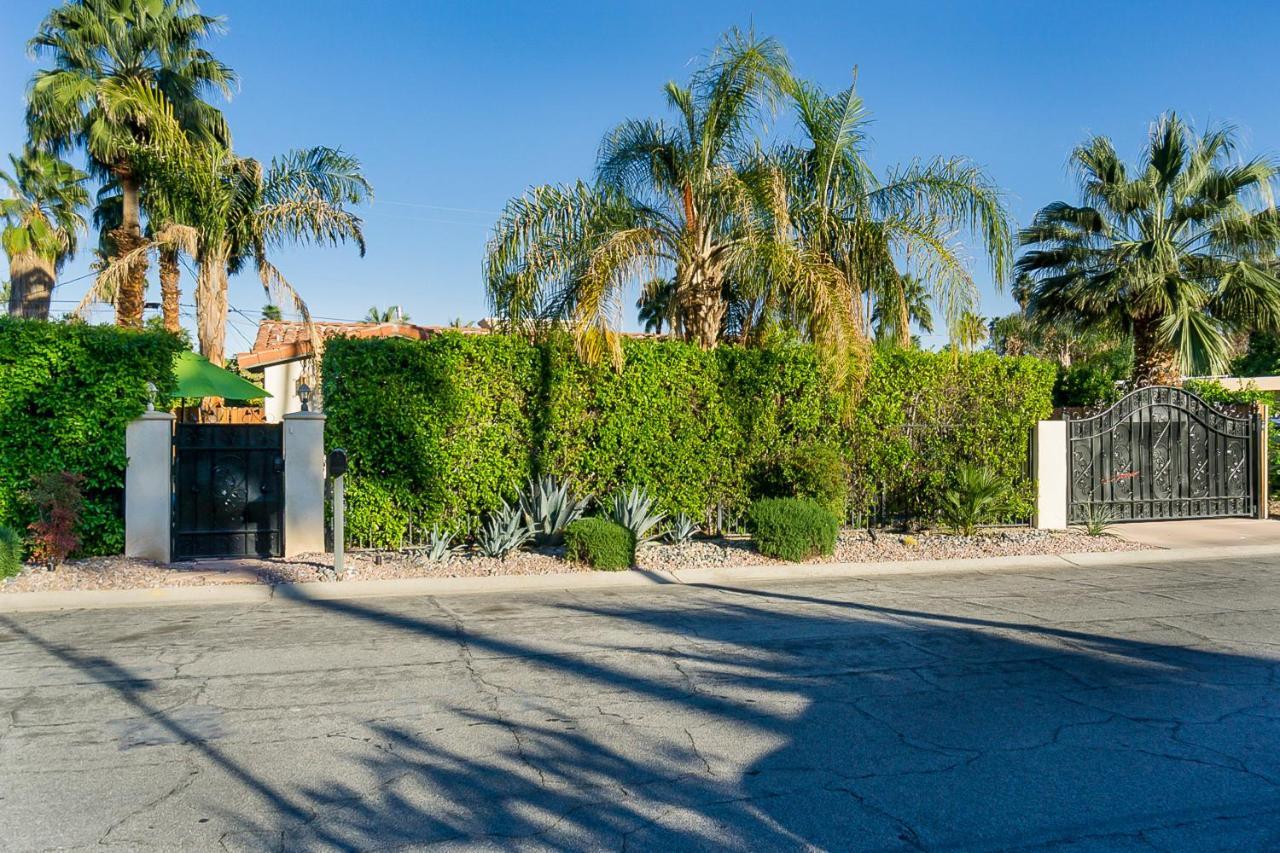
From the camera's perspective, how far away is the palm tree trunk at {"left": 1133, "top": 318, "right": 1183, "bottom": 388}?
1814 centimetres

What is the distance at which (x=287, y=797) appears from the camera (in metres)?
4.32

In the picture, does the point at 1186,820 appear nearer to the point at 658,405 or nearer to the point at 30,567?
the point at 658,405

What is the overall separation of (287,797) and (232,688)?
2.16 metres

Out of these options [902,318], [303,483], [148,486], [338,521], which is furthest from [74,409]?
[902,318]

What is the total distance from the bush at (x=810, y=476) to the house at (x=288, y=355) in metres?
10.7

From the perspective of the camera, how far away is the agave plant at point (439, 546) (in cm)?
1134

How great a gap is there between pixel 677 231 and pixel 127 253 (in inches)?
508

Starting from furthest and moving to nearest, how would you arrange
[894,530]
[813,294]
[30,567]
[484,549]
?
1. [894,530]
2. [813,294]
3. [484,549]
4. [30,567]

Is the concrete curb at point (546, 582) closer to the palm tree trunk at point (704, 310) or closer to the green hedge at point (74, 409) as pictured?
the green hedge at point (74, 409)

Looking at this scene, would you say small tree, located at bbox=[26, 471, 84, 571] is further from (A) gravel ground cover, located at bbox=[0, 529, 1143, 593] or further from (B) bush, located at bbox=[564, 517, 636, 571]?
(B) bush, located at bbox=[564, 517, 636, 571]

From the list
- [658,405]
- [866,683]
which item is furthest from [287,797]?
[658,405]

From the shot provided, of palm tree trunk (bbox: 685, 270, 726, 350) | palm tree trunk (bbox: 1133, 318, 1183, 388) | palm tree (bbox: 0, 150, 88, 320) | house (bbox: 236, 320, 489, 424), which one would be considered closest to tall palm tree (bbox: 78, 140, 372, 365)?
house (bbox: 236, 320, 489, 424)

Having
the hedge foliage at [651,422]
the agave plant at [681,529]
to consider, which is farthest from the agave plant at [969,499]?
the agave plant at [681,529]

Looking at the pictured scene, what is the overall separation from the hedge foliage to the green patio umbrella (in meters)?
3.87
